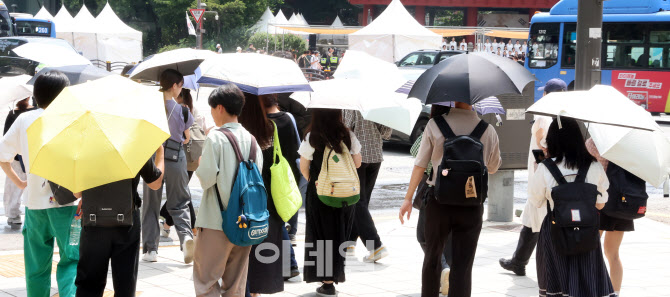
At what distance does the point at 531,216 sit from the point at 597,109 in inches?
63.5

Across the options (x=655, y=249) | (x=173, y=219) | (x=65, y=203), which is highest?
(x=65, y=203)

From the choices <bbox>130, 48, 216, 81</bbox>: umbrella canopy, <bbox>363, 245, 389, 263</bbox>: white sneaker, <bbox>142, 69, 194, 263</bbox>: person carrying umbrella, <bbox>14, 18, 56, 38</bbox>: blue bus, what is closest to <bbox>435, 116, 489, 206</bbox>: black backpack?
<bbox>363, 245, 389, 263</bbox>: white sneaker

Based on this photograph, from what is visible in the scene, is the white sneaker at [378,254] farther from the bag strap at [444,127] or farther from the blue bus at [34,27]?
the blue bus at [34,27]

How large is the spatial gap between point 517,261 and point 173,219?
309cm

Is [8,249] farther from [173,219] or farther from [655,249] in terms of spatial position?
[655,249]

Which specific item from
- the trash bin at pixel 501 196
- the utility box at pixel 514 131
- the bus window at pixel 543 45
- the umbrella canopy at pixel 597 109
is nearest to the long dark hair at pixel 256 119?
the umbrella canopy at pixel 597 109

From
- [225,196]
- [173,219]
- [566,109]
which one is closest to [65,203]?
[225,196]

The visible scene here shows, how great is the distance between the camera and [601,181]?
4941 millimetres

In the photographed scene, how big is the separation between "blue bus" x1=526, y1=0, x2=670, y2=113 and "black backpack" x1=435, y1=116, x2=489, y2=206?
16541 millimetres

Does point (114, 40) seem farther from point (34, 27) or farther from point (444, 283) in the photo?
point (444, 283)

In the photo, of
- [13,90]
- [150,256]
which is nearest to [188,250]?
[150,256]

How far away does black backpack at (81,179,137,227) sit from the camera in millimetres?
4547

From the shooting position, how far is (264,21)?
55.2 metres

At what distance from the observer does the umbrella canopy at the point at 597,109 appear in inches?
187
